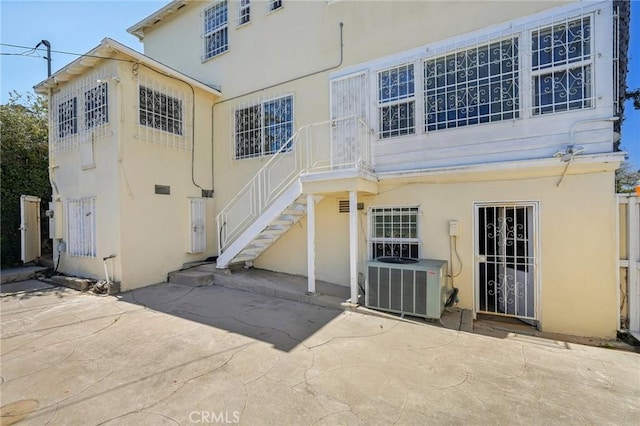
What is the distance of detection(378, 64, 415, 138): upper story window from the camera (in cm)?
618

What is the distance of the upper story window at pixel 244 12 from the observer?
8.41 meters

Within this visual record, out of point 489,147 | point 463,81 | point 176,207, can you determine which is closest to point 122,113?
point 176,207

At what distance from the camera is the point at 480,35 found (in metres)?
5.50

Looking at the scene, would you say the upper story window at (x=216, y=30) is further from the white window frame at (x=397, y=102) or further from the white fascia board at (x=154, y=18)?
the white window frame at (x=397, y=102)

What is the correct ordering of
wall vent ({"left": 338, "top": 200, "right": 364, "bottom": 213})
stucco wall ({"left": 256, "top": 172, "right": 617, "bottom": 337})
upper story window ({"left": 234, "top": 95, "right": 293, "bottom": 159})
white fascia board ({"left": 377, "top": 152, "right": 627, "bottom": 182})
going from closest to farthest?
white fascia board ({"left": 377, "top": 152, "right": 627, "bottom": 182}), stucco wall ({"left": 256, "top": 172, "right": 617, "bottom": 337}), wall vent ({"left": 338, "top": 200, "right": 364, "bottom": 213}), upper story window ({"left": 234, "top": 95, "right": 293, "bottom": 159})

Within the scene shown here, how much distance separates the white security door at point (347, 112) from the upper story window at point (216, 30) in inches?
165

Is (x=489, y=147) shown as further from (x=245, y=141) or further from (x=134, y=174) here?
(x=134, y=174)

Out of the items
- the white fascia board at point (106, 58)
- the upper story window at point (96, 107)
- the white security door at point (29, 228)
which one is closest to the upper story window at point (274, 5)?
the white fascia board at point (106, 58)

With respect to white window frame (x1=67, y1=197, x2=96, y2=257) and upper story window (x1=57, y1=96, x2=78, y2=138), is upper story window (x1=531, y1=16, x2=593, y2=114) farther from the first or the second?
upper story window (x1=57, y1=96, x2=78, y2=138)

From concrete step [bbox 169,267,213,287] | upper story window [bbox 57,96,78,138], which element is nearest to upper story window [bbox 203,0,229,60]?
upper story window [bbox 57,96,78,138]

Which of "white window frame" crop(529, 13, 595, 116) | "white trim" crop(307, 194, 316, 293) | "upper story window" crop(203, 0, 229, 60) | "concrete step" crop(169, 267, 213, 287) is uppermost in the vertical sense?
"upper story window" crop(203, 0, 229, 60)

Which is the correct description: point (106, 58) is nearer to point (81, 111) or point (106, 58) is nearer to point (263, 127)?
point (81, 111)

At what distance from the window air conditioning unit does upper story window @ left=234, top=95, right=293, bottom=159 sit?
4024mm

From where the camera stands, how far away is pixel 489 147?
5.41 metres
